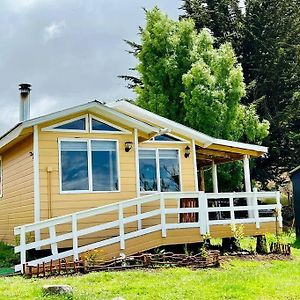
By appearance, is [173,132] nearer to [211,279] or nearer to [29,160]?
[29,160]

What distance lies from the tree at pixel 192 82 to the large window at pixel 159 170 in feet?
24.8

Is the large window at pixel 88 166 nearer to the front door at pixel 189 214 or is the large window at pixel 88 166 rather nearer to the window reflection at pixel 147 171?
the window reflection at pixel 147 171

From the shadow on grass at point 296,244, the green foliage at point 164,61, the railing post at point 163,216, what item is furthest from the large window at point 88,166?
the green foliage at point 164,61

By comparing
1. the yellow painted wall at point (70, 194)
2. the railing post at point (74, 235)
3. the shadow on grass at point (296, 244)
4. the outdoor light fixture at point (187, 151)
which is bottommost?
the shadow on grass at point (296, 244)

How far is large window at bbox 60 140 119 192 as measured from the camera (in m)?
11.1

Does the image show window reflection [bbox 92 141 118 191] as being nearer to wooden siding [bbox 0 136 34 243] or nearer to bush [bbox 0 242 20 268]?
wooden siding [bbox 0 136 34 243]

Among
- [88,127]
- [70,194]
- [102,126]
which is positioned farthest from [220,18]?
[70,194]

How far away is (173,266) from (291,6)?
21.9m

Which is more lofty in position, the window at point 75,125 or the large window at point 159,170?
the window at point 75,125

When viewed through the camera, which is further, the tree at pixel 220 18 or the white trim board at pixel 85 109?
the tree at pixel 220 18

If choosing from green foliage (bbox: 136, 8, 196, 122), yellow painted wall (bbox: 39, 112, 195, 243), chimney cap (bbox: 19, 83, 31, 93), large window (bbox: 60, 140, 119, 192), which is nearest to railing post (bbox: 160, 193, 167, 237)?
yellow painted wall (bbox: 39, 112, 195, 243)

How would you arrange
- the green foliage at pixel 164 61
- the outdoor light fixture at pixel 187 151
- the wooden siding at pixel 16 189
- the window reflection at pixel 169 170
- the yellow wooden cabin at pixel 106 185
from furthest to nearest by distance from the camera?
the green foliage at pixel 164 61
the outdoor light fixture at pixel 187 151
the window reflection at pixel 169 170
the wooden siding at pixel 16 189
the yellow wooden cabin at pixel 106 185

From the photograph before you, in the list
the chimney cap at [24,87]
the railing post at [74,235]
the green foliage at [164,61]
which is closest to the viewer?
the railing post at [74,235]

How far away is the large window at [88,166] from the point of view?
1113 centimetres
